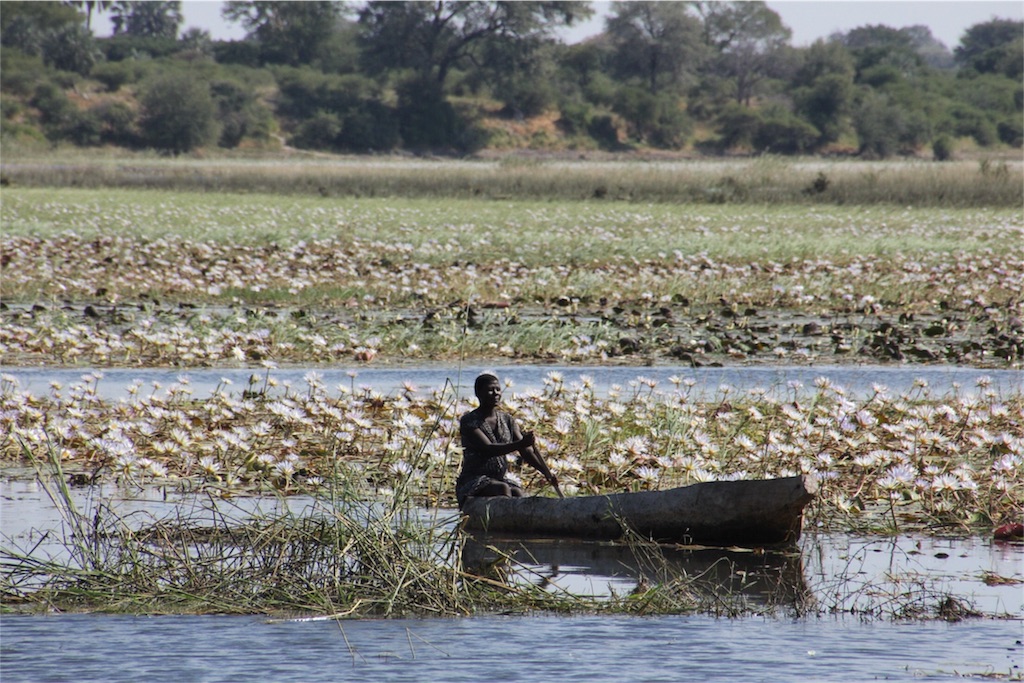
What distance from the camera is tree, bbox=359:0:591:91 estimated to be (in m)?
83.9

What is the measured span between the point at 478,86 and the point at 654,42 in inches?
500

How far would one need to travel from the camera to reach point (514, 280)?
Result: 1927 cm

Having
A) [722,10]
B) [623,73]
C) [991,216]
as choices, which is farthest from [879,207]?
[722,10]

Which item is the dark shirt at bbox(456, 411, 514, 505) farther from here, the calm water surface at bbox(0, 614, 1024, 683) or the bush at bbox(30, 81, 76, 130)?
the bush at bbox(30, 81, 76, 130)

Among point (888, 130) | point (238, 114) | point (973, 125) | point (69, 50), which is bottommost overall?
point (238, 114)

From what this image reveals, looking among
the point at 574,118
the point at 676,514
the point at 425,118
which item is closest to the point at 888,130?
the point at 574,118

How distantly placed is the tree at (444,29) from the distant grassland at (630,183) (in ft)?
132

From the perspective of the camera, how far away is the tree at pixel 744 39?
3634 inches

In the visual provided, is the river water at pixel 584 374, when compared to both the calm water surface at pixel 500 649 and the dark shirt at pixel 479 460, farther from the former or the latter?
the calm water surface at pixel 500 649

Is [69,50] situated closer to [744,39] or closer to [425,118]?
[425,118]

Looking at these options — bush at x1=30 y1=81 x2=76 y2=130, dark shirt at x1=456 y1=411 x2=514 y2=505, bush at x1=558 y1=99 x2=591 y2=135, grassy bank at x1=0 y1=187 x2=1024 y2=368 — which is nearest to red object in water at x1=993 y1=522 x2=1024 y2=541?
dark shirt at x1=456 y1=411 x2=514 y2=505

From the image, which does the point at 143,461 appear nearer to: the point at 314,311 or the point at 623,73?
the point at 314,311

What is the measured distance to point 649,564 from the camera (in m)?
7.37

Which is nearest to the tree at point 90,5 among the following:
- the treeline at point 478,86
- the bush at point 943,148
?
the treeline at point 478,86
